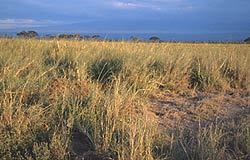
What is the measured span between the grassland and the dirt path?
0.06 ft

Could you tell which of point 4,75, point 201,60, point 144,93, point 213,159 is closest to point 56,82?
point 4,75

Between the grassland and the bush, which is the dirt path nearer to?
the grassland

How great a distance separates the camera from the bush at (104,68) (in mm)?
8639

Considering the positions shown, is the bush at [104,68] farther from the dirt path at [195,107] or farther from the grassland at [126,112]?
the dirt path at [195,107]

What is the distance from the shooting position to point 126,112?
583 cm

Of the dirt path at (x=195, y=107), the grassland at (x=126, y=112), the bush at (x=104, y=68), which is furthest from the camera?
the bush at (x=104, y=68)

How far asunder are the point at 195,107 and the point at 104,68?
2.73m

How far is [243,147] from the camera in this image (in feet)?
16.0

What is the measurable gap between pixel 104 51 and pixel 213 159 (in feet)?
21.7

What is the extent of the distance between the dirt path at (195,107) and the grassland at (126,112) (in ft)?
0.06

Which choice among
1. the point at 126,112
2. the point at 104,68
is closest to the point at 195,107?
the point at 126,112

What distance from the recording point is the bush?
864 cm

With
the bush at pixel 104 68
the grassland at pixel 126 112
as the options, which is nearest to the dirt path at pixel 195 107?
the grassland at pixel 126 112

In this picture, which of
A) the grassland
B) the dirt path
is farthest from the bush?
the dirt path
